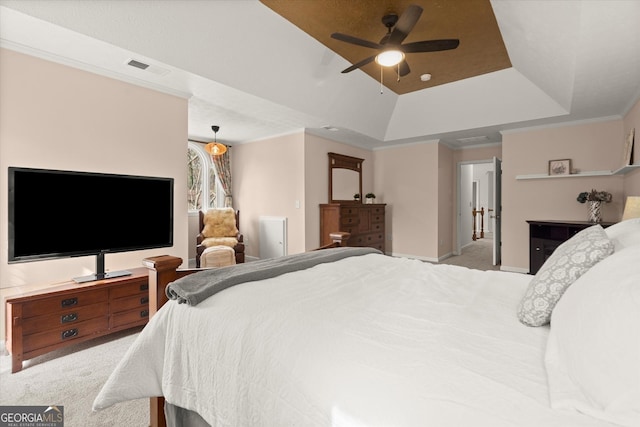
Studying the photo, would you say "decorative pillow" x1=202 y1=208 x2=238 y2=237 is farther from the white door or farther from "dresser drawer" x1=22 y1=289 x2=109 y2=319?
the white door

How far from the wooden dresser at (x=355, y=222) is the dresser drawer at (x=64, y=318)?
10.9ft

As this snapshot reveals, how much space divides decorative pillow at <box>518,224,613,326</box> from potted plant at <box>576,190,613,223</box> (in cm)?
424

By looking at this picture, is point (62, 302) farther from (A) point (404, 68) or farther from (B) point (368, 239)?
(B) point (368, 239)

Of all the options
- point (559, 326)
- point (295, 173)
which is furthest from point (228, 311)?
point (295, 173)

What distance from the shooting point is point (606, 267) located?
915mm

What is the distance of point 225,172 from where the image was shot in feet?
20.5

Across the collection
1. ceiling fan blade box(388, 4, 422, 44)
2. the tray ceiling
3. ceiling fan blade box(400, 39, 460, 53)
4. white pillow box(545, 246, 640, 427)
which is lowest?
white pillow box(545, 246, 640, 427)

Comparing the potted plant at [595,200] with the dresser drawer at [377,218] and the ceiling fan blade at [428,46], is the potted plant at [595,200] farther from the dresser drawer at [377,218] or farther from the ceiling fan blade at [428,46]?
the ceiling fan blade at [428,46]

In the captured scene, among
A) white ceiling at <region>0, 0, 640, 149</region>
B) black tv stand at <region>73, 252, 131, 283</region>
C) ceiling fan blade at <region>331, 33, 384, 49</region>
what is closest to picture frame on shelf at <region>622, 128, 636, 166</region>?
white ceiling at <region>0, 0, 640, 149</region>

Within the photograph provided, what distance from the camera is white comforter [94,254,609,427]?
70cm

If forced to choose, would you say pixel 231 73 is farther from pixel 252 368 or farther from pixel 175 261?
pixel 252 368

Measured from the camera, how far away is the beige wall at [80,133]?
246 centimetres

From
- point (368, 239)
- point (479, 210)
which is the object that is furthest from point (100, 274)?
point (479, 210)

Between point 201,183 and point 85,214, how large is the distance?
12.0 ft
